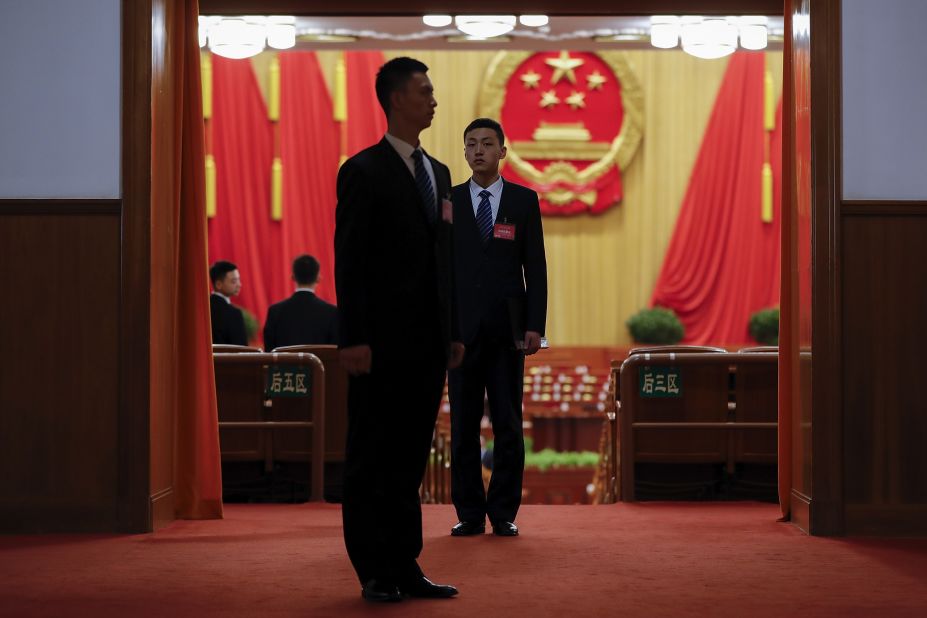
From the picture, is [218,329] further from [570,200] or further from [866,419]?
[570,200]

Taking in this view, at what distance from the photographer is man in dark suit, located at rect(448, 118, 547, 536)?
14.4 ft

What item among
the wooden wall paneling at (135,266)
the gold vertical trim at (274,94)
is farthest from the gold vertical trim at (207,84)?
the wooden wall paneling at (135,266)

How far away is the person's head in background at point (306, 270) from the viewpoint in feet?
22.6

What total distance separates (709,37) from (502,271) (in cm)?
449

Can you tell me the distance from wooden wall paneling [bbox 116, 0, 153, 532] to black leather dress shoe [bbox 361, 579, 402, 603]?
1.69 meters

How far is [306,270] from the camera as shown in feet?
22.9

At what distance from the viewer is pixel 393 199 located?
3010 millimetres

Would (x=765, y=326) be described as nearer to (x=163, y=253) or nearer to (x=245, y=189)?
(x=245, y=189)

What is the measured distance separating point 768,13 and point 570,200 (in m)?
7.50

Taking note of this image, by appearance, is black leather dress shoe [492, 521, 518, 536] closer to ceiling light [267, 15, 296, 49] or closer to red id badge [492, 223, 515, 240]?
red id badge [492, 223, 515, 240]

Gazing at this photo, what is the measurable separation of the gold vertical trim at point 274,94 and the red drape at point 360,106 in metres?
0.72

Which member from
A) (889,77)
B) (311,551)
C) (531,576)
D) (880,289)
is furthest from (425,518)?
(889,77)

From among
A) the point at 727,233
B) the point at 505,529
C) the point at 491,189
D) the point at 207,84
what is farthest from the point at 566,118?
the point at 505,529

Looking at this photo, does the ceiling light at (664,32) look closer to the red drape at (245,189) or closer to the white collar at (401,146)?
the red drape at (245,189)
